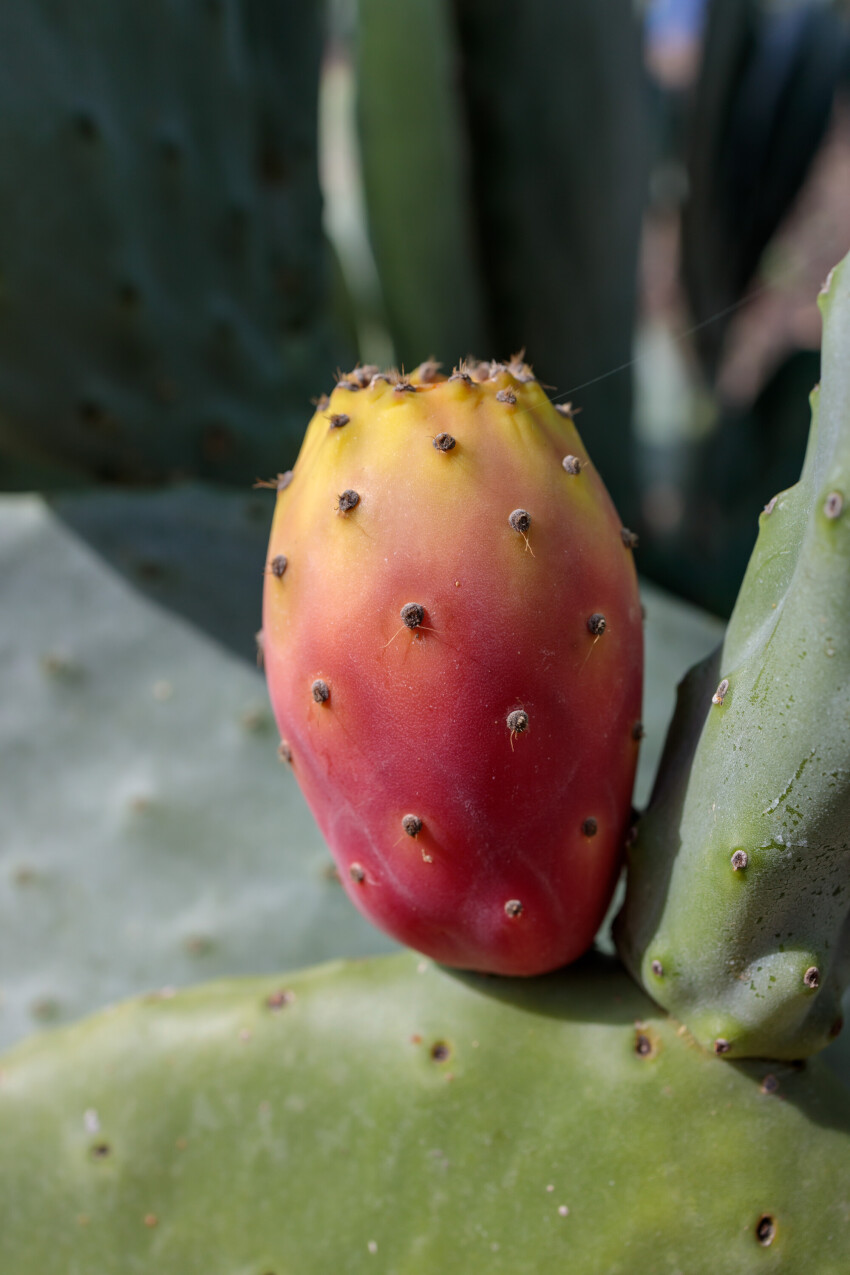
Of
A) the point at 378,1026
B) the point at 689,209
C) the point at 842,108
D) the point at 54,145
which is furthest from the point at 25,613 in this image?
the point at 842,108

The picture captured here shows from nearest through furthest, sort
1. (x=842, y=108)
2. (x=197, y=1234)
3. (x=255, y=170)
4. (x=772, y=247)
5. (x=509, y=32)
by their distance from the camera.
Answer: (x=197, y=1234)
(x=255, y=170)
(x=509, y=32)
(x=772, y=247)
(x=842, y=108)

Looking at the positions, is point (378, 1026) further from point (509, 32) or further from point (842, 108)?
point (842, 108)

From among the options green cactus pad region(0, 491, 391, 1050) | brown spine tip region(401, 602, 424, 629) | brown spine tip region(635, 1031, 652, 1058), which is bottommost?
green cactus pad region(0, 491, 391, 1050)

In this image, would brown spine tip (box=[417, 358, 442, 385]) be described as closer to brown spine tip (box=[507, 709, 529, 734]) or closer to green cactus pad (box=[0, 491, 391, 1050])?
brown spine tip (box=[507, 709, 529, 734])

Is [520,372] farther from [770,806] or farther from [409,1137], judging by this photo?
[409,1137]

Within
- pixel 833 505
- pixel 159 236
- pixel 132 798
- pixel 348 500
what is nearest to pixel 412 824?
pixel 348 500

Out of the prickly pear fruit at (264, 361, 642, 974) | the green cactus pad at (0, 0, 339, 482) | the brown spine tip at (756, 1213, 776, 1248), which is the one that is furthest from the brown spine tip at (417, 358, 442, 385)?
the green cactus pad at (0, 0, 339, 482)

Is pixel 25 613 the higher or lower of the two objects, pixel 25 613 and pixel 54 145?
the lower

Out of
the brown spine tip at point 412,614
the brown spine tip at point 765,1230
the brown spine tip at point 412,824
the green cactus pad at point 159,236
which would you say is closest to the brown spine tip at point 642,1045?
the brown spine tip at point 765,1230
